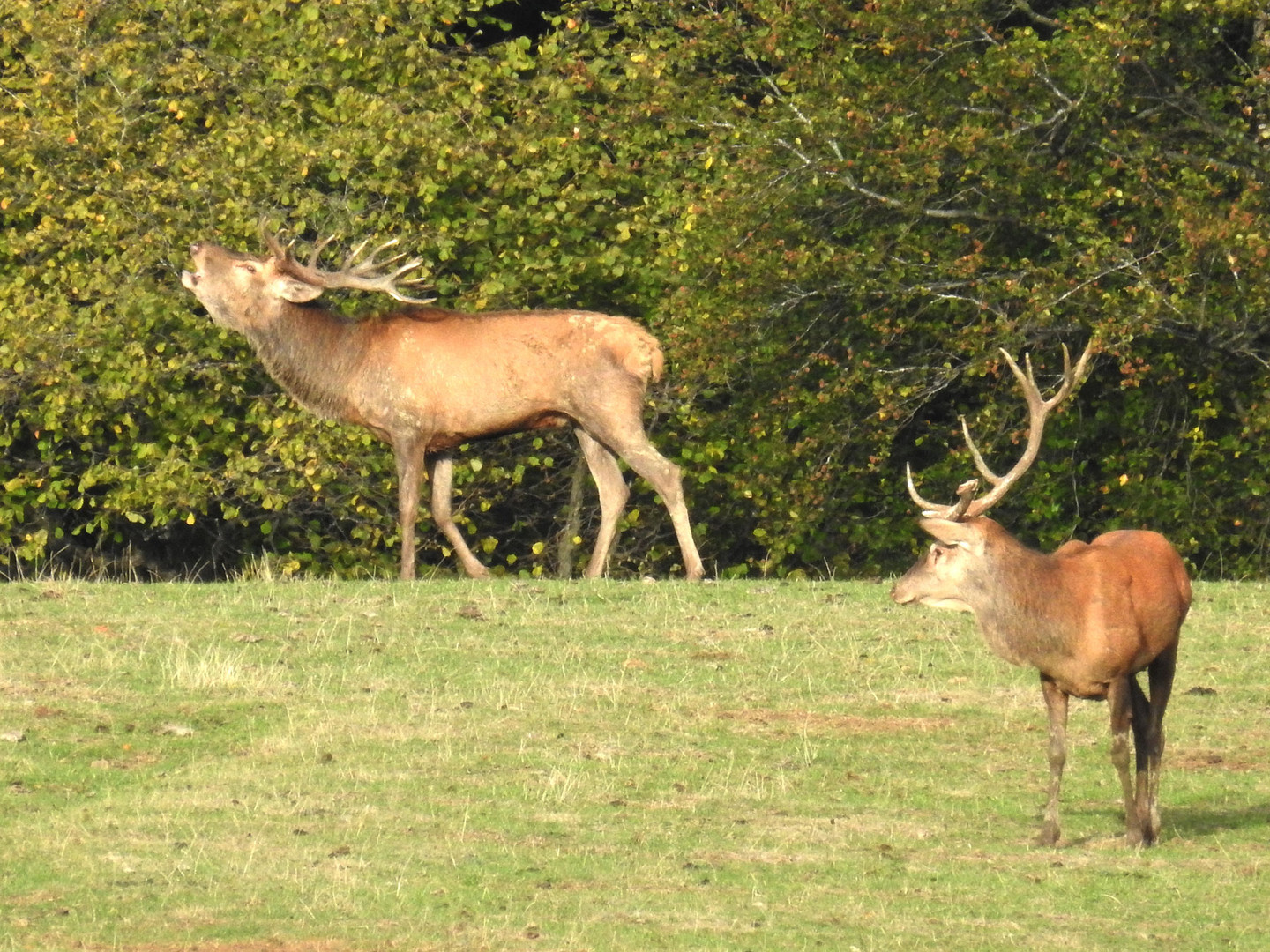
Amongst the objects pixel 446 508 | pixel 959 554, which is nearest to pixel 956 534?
pixel 959 554

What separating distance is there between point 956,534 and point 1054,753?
38.8 inches

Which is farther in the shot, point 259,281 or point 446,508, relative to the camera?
point 259,281

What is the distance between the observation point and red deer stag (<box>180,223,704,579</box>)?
17203mm

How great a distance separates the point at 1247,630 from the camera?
49.2 feet

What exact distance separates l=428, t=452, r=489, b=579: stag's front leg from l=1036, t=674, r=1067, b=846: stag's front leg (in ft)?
25.4

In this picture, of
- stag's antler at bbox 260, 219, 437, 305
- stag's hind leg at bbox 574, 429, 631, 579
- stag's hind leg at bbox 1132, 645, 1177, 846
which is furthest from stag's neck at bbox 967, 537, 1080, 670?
stag's antler at bbox 260, 219, 437, 305

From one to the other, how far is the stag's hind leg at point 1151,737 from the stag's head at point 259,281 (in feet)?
28.1

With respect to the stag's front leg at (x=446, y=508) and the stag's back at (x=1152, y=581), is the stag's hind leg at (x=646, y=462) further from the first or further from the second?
the stag's back at (x=1152, y=581)

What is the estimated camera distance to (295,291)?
17.7 metres

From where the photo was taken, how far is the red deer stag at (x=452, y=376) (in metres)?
17.2

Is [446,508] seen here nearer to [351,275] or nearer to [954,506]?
[351,275]

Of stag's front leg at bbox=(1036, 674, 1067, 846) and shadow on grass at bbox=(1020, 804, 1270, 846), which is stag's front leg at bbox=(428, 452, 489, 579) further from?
stag's front leg at bbox=(1036, 674, 1067, 846)

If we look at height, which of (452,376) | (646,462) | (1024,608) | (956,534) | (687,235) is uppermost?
(687,235)

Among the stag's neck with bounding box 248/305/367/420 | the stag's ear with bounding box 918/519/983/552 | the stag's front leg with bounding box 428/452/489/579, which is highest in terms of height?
the stag's ear with bounding box 918/519/983/552
